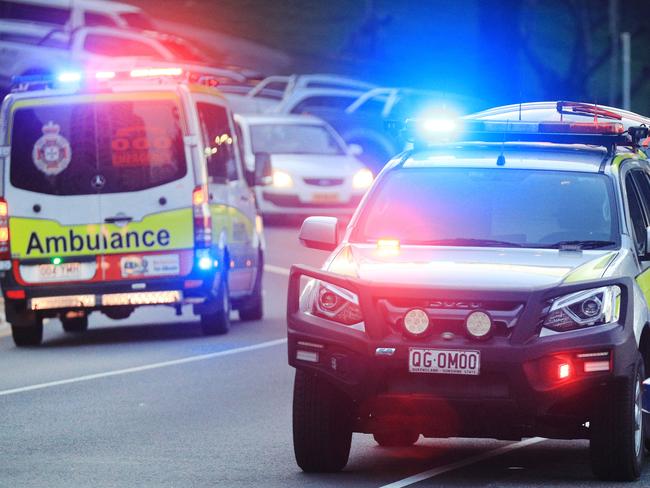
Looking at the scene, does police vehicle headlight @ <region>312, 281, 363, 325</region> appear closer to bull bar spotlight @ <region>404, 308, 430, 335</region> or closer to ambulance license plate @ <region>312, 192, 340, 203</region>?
bull bar spotlight @ <region>404, 308, 430, 335</region>

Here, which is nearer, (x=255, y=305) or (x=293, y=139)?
(x=255, y=305)

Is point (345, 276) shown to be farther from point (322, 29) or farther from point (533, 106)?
point (322, 29)

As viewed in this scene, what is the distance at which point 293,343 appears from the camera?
9602 millimetres

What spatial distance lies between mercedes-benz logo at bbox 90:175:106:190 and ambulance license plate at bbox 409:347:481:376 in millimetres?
9069

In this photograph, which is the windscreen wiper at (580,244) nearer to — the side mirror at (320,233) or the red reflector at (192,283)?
the side mirror at (320,233)

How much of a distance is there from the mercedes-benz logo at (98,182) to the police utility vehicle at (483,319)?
743 centimetres

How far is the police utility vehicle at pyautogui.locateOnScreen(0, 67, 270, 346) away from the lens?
58.3 ft

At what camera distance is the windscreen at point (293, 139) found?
111 feet

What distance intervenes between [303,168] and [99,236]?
15.4 m

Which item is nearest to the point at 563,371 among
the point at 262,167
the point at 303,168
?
the point at 262,167

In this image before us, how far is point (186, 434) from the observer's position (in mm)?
11562

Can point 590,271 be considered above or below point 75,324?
above

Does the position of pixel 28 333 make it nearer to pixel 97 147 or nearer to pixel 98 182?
pixel 98 182

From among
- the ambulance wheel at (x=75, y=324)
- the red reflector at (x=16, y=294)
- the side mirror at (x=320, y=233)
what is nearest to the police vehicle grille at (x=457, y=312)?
the side mirror at (x=320, y=233)
